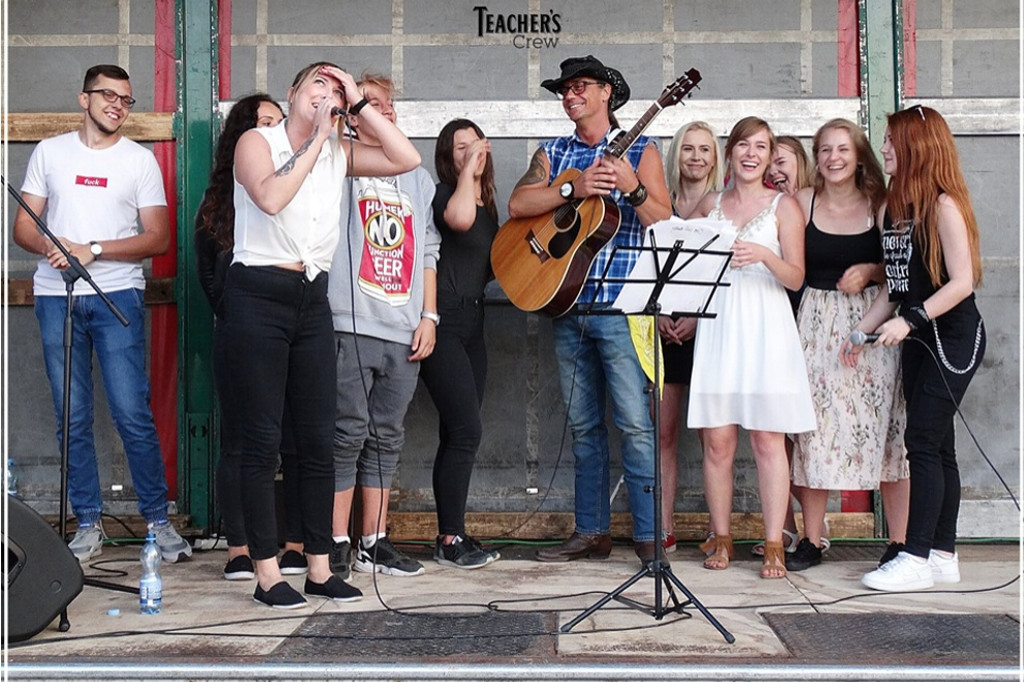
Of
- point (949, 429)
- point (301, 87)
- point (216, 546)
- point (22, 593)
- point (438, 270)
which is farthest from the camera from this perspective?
point (216, 546)

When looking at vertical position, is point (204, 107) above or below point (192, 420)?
Answer: above

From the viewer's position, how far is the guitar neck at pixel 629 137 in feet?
14.3

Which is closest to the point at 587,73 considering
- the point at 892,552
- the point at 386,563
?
the point at 386,563

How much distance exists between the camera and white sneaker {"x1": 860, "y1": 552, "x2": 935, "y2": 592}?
410 centimetres

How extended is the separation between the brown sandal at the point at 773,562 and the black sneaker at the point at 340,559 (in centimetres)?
156

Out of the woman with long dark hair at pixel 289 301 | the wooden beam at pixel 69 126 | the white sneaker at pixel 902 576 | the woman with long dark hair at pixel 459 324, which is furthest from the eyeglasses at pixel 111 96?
the white sneaker at pixel 902 576

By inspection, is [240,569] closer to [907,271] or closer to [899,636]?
[899,636]

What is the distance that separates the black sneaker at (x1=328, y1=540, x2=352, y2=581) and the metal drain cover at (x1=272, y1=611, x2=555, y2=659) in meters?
0.65

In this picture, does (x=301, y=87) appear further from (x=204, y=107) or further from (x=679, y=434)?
(x=679, y=434)

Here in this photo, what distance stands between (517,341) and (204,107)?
5.89 ft

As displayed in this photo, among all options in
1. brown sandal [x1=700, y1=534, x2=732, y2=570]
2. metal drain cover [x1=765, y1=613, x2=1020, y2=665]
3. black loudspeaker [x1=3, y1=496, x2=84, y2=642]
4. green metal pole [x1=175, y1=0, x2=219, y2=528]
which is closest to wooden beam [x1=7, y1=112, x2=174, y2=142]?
green metal pole [x1=175, y1=0, x2=219, y2=528]

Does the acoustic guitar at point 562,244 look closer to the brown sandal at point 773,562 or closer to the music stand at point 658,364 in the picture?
the music stand at point 658,364

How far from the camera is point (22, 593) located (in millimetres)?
3324

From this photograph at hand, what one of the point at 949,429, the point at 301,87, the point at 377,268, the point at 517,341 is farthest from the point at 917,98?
the point at 301,87
